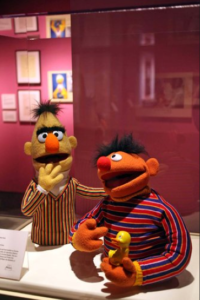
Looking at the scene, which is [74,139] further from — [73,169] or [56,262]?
[56,262]

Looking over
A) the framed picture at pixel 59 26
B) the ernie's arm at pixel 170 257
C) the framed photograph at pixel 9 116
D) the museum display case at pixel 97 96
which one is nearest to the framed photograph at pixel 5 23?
the museum display case at pixel 97 96

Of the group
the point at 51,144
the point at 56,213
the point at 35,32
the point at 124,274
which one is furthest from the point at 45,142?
the point at 124,274

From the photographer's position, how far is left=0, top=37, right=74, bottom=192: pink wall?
105 cm

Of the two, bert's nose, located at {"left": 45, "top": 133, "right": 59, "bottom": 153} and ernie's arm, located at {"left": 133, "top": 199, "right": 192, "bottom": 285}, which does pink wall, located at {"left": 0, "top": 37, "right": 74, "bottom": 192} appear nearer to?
Answer: bert's nose, located at {"left": 45, "top": 133, "right": 59, "bottom": 153}

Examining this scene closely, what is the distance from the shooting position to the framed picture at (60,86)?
106 cm

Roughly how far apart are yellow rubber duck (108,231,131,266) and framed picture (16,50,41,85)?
1.81 ft

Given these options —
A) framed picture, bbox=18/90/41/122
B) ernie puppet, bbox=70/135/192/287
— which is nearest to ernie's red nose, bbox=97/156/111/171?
ernie puppet, bbox=70/135/192/287

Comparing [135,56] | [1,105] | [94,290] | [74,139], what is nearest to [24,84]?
[1,105]

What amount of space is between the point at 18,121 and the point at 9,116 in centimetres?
4

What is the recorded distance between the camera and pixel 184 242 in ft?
3.01

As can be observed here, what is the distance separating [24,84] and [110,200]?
19.2 inches

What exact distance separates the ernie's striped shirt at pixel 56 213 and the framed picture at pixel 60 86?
0.27 meters

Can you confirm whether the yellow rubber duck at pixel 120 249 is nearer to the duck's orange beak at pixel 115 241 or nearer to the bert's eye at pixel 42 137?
the duck's orange beak at pixel 115 241

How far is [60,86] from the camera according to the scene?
1090 mm
